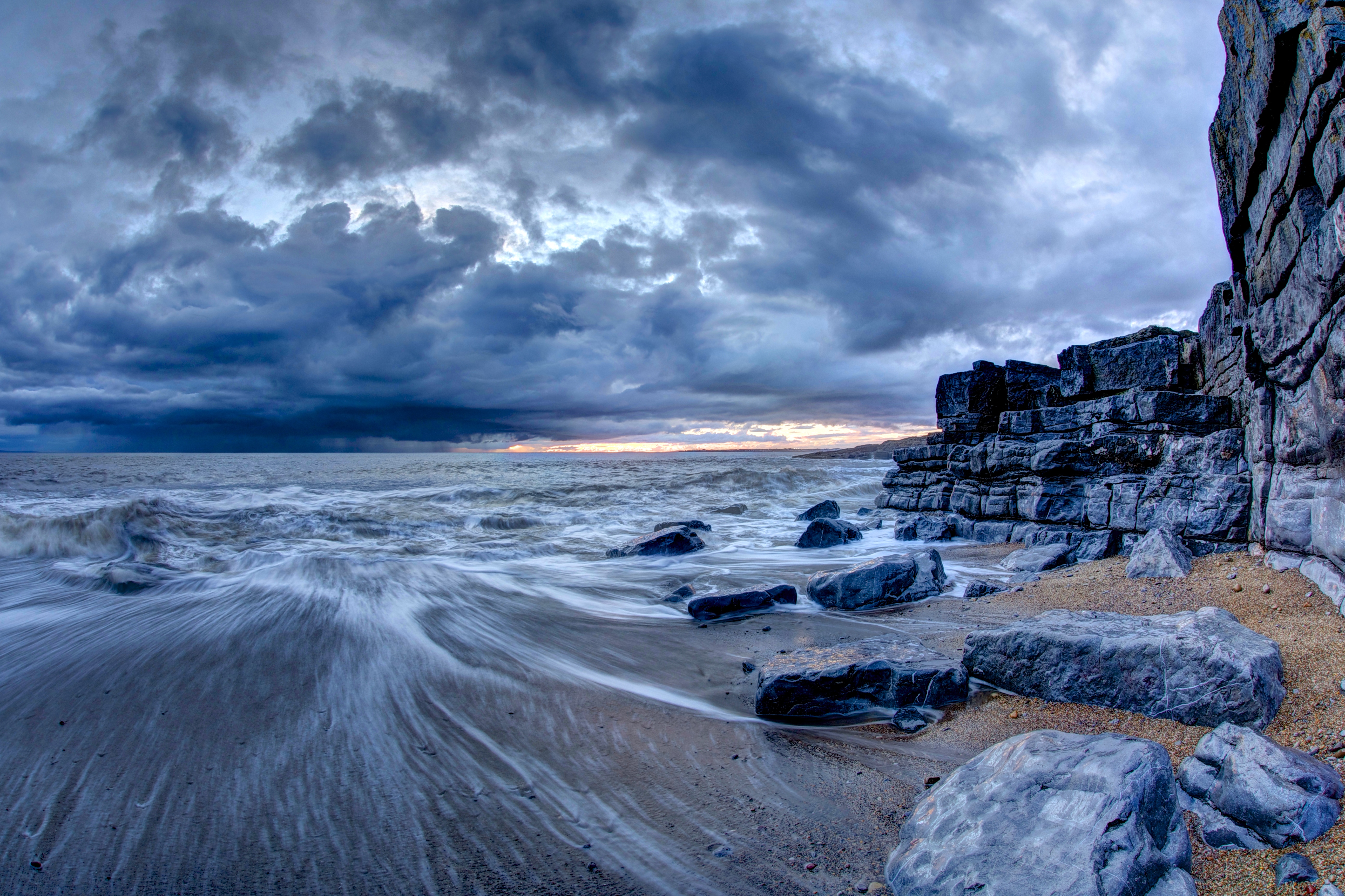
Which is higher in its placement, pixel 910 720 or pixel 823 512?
pixel 910 720

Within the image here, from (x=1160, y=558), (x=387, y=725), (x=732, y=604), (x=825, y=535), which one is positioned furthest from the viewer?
(x=825, y=535)

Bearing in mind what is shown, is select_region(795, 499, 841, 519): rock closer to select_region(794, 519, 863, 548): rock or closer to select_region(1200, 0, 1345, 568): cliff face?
select_region(794, 519, 863, 548): rock

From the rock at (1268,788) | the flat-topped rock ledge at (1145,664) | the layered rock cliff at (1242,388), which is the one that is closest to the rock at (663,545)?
the layered rock cliff at (1242,388)

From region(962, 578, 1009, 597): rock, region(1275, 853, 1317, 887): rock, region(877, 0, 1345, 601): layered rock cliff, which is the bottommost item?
region(962, 578, 1009, 597): rock

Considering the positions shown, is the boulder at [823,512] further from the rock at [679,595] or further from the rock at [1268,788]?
the rock at [1268,788]

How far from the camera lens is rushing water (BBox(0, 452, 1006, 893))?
2211 mm

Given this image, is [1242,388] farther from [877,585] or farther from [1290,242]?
[877,585]

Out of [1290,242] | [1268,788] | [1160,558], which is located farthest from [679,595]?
[1290,242]

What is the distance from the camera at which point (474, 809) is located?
2504mm

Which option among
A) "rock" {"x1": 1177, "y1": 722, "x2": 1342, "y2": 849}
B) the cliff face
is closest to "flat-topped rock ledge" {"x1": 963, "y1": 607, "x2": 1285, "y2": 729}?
"rock" {"x1": 1177, "y1": 722, "x2": 1342, "y2": 849}

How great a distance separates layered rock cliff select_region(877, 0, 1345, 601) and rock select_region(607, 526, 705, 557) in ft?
17.0

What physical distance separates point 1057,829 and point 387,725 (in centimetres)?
344

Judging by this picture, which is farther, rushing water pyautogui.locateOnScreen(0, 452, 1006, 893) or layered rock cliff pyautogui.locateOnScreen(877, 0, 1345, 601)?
layered rock cliff pyautogui.locateOnScreen(877, 0, 1345, 601)

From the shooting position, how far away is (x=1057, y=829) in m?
1.70
